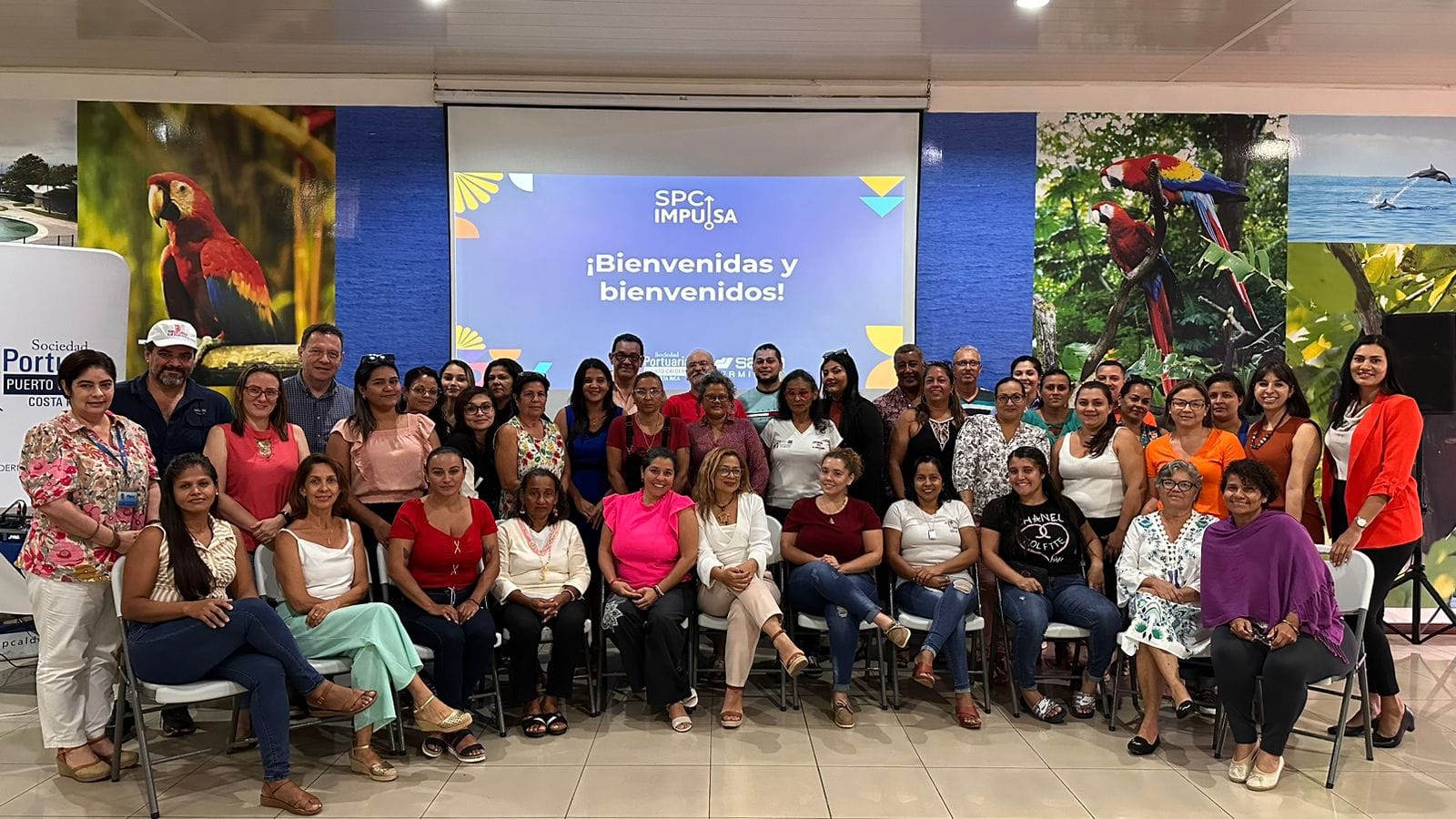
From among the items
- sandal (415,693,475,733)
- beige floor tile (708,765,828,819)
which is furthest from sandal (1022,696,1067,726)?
sandal (415,693,475,733)

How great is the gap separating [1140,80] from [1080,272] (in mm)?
1244

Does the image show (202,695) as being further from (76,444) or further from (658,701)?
(658,701)

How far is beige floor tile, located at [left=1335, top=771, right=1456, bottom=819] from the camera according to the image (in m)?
3.09

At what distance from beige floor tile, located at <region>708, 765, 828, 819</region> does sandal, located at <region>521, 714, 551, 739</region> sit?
77 cm

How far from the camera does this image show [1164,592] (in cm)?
367

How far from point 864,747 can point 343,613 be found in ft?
6.61

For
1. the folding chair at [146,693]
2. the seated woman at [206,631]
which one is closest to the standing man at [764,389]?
the seated woman at [206,631]

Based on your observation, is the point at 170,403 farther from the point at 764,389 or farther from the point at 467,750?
the point at 764,389

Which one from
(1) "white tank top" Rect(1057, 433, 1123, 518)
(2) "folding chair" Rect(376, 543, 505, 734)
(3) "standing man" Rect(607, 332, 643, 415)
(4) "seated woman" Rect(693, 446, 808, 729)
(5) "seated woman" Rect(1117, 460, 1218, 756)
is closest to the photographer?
(5) "seated woman" Rect(1117, 460, 1218, 756)

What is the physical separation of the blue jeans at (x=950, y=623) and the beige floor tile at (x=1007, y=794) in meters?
0.59

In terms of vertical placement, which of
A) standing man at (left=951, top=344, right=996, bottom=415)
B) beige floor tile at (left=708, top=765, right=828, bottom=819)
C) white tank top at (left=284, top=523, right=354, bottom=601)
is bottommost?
beige floor tile at (left=708, top=765, right=828, bottom=819)

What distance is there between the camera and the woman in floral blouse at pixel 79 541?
3.18 meters

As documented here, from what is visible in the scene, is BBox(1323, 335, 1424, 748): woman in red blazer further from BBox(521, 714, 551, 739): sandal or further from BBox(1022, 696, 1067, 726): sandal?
BBox(521, 714, 551, 739): sandal

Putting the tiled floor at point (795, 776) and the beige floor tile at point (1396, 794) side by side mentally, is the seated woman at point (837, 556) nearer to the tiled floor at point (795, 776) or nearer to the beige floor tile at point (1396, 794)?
the tiled floor at point (795, 776)
